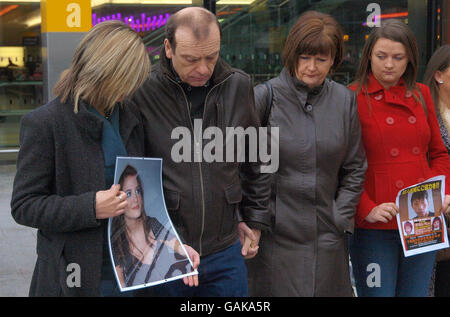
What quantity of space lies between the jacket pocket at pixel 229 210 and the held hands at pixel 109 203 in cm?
58

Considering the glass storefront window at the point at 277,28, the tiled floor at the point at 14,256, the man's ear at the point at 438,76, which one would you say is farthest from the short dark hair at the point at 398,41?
the glass storefront window at the point at 277,28

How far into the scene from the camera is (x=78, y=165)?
2.41 meters

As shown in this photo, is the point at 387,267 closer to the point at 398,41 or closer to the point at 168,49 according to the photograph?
the point at 398,41

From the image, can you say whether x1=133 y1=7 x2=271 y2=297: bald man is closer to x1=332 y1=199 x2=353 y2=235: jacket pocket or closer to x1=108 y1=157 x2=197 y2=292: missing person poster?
x1=108 y1=157 x2=197 y2=292: missing person poster

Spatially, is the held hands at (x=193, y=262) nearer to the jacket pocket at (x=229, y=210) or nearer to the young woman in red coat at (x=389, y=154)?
the jacket pocket at (x=229, y=210)

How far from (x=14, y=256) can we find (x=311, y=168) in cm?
382

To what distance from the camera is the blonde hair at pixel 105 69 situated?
239 centimetres

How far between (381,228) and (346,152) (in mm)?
476

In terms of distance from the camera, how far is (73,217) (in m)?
2.34

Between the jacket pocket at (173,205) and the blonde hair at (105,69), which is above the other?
the blonde hair at (105,69)

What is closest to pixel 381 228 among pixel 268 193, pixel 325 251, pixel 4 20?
pixel 325 251

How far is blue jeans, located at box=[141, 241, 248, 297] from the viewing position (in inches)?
111

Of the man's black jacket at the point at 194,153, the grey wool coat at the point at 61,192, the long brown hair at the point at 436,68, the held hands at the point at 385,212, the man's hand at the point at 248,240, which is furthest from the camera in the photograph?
the long brown hair at the point at 436,68

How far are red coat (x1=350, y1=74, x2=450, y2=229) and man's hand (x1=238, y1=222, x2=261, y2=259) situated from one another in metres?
Result: 0.66
